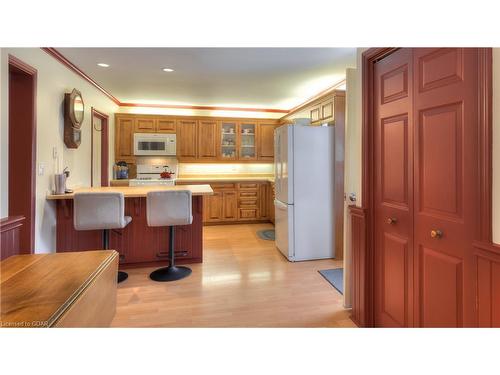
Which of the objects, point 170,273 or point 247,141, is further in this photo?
point 247,141

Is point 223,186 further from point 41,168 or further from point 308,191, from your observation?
point 41,168

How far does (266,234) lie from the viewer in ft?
15.0

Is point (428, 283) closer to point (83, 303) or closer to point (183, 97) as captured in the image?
point (83, 303)

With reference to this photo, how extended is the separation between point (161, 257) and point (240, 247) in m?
1.19

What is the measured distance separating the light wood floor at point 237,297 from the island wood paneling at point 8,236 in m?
0.90

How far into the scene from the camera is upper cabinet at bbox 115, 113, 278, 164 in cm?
503

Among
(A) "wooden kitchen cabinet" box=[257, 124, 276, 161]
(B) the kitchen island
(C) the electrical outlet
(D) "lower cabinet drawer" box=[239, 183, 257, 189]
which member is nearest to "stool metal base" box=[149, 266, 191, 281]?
(B) the kitchen island

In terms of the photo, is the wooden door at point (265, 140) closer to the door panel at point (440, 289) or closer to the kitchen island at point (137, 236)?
the kitchen island at point (137, 236)

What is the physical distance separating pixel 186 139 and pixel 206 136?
41cm

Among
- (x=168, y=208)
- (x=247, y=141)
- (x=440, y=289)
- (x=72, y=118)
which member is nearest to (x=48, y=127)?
(x=72, y=118)

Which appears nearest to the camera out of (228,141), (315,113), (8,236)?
(8,236)

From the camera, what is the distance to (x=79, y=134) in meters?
3.18

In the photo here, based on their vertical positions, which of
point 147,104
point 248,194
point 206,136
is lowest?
point 248,194
